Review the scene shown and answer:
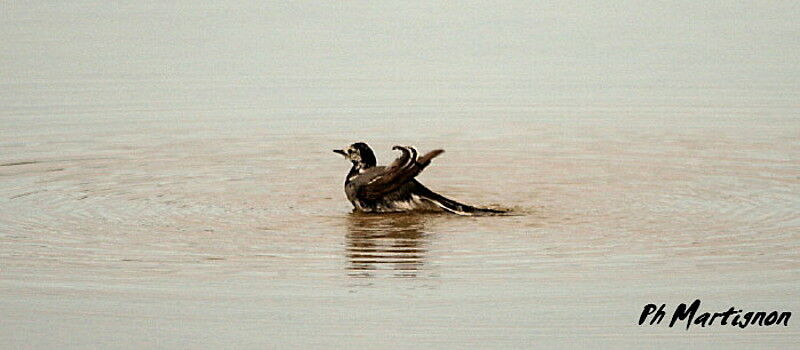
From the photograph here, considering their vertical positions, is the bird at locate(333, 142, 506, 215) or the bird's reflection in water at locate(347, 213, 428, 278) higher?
the bird at locate(333, 142, 506, 215)

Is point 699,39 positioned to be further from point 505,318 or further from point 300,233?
point 505,318

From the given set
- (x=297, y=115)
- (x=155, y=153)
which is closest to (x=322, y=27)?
(x=297, y=115)

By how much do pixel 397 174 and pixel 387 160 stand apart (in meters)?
2.90

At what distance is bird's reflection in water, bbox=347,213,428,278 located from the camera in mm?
13375

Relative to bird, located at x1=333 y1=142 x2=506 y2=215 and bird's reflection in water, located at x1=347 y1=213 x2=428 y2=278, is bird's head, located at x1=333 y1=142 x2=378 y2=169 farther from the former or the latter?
bird's reflection in water, located at x1=347 y1=213 x2=428 y2=278

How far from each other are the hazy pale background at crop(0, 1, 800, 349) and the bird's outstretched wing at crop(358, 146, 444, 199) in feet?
1.02

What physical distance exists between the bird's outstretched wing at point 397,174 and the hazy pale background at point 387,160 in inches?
12.2

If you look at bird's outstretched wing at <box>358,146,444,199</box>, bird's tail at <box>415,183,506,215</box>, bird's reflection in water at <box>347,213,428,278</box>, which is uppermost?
bird's outstretched wing at <box>358,146,444,199</box>
